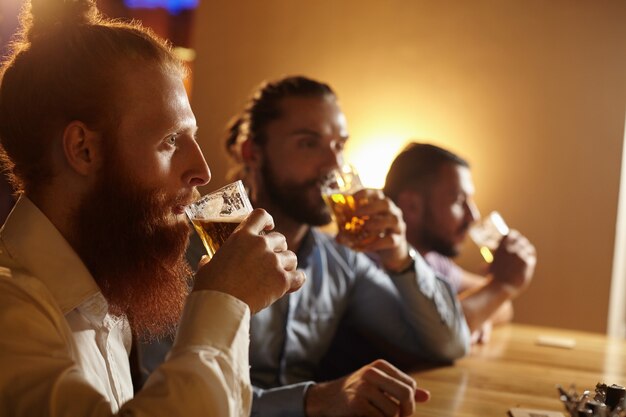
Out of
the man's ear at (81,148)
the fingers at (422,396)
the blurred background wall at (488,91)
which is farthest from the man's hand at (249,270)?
the blurred background wall at (488,91)

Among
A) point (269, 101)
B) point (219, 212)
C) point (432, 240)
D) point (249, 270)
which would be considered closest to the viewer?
point (249, 270)

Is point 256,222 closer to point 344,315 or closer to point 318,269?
point 318,269

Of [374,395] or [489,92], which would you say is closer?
[374,395]

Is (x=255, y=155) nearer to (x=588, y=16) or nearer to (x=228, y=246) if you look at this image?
(x=228, y=246)

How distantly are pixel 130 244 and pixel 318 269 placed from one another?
1.26 meters

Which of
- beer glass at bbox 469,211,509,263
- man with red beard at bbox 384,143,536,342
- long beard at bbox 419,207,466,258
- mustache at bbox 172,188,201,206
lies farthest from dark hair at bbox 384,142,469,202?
mustache at bbox 172,188,201,206

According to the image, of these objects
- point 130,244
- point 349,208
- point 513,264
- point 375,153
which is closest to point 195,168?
point 130,244

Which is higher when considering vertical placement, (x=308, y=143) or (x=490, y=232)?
(x=308, y=143)

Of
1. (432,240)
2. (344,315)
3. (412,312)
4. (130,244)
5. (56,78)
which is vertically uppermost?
(56,78)

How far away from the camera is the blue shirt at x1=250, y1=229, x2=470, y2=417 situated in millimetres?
2123

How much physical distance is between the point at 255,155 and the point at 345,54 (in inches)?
83.6

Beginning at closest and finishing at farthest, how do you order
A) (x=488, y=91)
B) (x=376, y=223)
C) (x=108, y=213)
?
(x=108, y=213) < (x=376, y=223) < (x=488, y=91)

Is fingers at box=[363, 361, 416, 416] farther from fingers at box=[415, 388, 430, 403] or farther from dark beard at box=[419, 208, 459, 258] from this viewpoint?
dark beard at box=[419, 208, 459, 258]

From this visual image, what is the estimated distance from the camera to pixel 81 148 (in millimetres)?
1106
